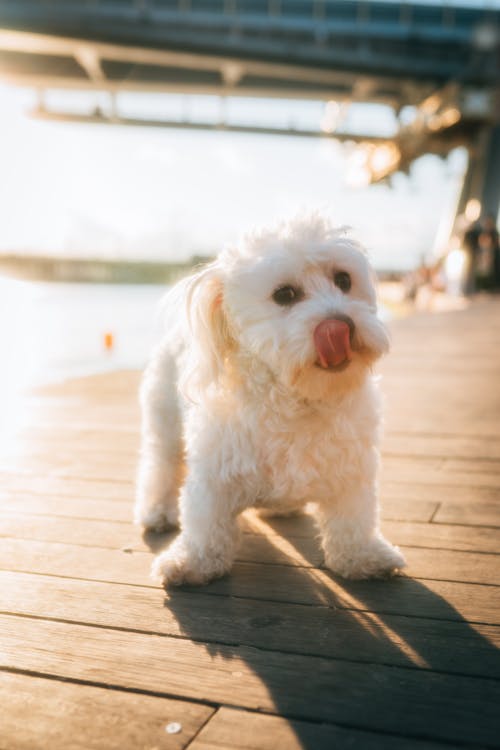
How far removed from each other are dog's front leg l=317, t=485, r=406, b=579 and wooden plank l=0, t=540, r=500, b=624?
0.11 ft

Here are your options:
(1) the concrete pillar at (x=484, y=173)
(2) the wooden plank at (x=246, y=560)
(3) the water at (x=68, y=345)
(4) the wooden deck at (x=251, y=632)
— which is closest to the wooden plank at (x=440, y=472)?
(4) the wooden deck at (x=251, y=632)

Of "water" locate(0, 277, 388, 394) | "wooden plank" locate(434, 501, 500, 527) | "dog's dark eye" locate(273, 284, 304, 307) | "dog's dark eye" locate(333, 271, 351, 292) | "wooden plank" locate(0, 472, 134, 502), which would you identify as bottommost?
"water" locate(0, 277, 388, 394)

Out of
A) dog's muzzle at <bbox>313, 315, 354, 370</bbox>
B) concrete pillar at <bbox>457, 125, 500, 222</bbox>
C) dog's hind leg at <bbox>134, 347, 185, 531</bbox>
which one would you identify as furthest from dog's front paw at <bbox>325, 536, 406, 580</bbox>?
concrete pillar at <bbox>457, 125, 500, 222</bbox>

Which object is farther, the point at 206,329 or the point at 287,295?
the point at 206,329

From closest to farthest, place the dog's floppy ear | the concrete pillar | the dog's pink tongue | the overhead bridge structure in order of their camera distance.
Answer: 1. the dog's pink tongue
2. the dog's floppy ear
3. the concrete pillar
4. the overhead bridge structure

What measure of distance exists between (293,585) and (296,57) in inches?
893

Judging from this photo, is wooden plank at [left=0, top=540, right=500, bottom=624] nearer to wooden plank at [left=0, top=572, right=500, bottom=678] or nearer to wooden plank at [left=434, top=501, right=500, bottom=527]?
wooden plank at [left=0, top=572, right=500, bottom=678]

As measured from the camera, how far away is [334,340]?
174cm

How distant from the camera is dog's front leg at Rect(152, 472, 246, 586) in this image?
193 centimetres

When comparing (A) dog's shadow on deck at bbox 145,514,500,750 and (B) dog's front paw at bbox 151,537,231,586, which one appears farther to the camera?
(B) dog's front paw at bbox 151,537,231,586

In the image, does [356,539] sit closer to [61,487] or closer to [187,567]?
[187,567]

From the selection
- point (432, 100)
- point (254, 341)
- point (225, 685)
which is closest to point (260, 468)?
point (254, 341)

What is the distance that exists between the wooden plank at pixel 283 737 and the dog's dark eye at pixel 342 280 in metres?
1.07

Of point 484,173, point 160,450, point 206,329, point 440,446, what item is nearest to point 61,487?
point 160,450
